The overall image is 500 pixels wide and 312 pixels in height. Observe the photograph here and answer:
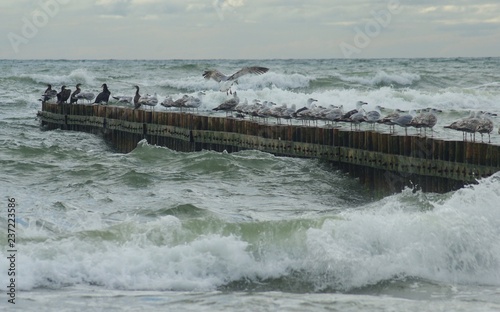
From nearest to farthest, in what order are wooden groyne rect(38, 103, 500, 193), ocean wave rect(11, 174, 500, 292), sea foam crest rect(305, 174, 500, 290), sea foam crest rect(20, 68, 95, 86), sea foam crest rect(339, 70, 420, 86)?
ocean wave rect(11, 174, 500, 292), sea foam crest rect(305, 174, 500, 290), wooden groyne rect(38, 103, 500, 193), sea foam crest rect(339, 70, 420, 86), sea foam crest rect(20, 68, 95, 86)

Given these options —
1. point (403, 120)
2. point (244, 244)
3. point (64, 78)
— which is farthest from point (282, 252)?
point (64, 78)

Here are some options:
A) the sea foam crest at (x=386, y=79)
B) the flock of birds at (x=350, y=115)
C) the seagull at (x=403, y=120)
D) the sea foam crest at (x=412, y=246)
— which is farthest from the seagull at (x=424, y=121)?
the sea foam crest at (x=386, y=79)

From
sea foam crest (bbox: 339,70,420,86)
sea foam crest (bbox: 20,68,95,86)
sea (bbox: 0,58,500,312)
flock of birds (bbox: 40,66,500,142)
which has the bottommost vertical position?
sea (bbox: 0,58,500,312)

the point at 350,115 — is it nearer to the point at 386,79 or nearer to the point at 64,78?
the point at 386,79

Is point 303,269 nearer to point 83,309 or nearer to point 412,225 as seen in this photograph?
point 412,225

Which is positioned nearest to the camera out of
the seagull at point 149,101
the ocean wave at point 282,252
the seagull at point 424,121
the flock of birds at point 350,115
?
the ocean wave at point 282,252

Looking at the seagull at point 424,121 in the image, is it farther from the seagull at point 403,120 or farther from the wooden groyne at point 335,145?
the wooden groyne at point 335,145

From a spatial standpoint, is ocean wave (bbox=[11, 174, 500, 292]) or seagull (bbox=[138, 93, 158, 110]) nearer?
ocean wave (bbox=[11, 174, 500, 292])

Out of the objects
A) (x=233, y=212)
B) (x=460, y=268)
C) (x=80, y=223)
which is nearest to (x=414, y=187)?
(x=233, y=212)

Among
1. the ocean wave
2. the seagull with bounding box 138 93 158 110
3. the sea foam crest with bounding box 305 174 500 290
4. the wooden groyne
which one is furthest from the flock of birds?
the ocean wave

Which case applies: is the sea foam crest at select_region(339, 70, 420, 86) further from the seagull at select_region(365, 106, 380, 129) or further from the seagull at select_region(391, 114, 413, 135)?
the seagull at select_region(391, 114, 413, 135)

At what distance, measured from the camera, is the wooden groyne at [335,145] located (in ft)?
46.8

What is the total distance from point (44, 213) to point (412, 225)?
5.13 meters

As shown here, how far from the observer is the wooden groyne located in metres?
14.3
